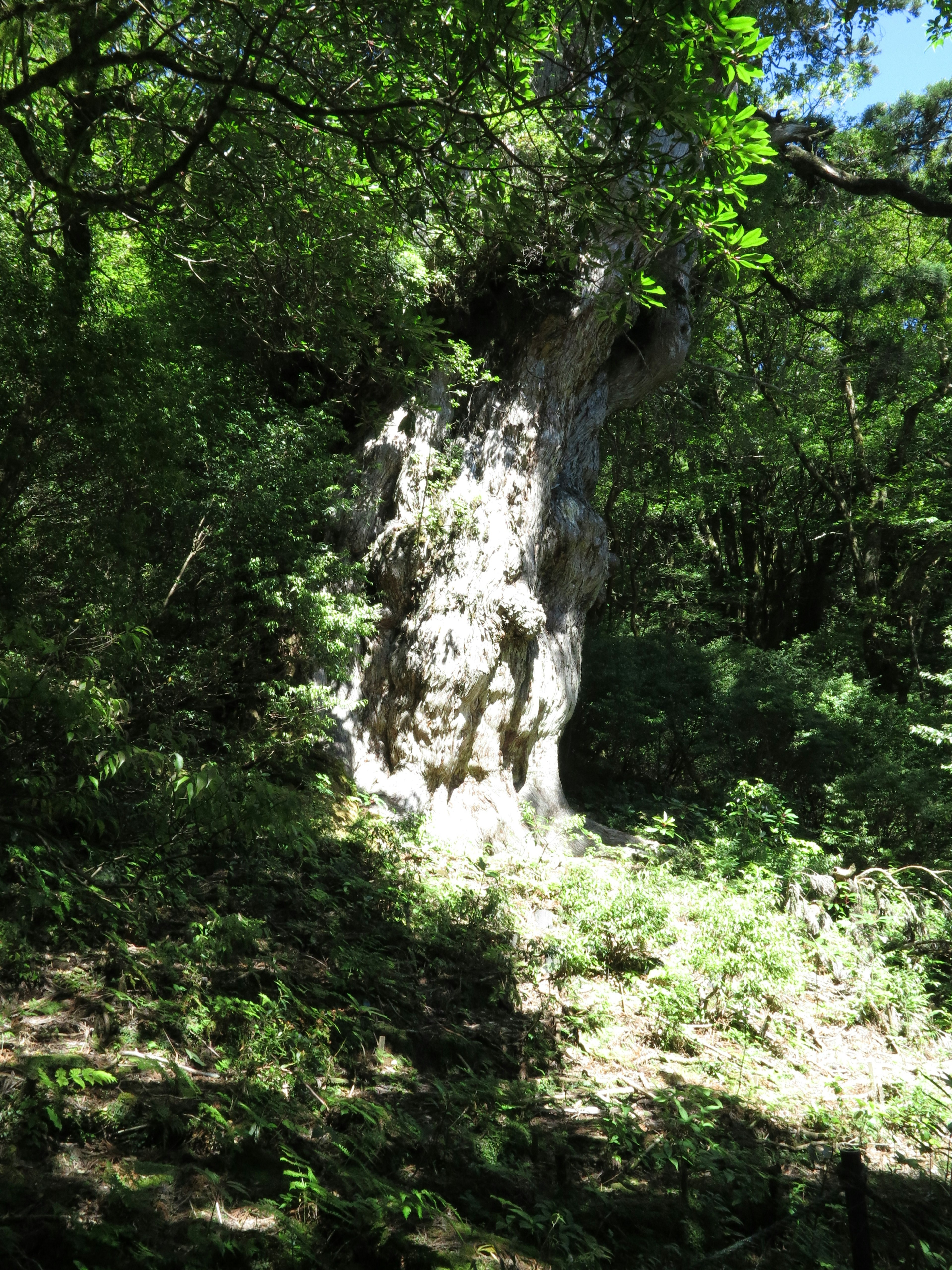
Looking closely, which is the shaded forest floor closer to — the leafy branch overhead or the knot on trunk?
the leafy branch overhead

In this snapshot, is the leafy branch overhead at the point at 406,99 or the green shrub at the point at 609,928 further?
the green shrub at the point at 609,928

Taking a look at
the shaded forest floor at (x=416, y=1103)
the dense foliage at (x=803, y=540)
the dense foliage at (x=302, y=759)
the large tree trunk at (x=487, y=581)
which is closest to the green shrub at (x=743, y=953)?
the dense foliage at (x=302, y=759)

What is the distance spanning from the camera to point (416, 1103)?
12.0ft

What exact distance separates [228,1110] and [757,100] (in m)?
13.7

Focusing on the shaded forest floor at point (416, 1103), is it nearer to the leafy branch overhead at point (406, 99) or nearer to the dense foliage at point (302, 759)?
the dense foliage at point (302, 759)

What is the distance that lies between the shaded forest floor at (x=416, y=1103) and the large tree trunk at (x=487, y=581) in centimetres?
235

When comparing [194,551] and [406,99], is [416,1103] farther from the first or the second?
[406,99]

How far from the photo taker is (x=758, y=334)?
54.1 ft

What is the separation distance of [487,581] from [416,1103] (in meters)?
5.79

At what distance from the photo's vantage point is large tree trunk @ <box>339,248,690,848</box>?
8.04 m

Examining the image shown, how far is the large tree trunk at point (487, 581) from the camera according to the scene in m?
8.04

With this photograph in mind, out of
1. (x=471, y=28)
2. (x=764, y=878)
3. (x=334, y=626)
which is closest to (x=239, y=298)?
(x=334, y=626)

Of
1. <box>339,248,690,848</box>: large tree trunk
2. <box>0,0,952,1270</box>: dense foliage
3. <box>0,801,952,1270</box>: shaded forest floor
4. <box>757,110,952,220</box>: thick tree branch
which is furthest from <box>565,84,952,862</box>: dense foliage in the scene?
<box>0,801,952,1270</box>: shaded forest floor

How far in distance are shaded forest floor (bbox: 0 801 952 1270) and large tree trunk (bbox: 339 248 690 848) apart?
2349 mm
